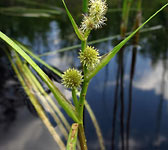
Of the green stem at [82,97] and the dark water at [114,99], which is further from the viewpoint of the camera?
the dark water at [114,99]

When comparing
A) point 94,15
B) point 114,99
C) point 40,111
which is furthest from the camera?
point 114,99

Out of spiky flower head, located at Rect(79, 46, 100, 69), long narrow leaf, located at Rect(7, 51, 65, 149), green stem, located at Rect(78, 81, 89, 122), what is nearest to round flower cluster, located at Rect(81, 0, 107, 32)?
spiky flower head, located at Rect(79, 46, 100, 69)

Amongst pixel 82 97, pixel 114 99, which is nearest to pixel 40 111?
pixel 114 99

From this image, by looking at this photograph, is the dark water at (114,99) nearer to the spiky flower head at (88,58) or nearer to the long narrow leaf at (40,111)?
the long narrow leaf at (40,111)

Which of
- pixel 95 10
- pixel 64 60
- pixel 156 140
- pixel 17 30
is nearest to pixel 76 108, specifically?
pixel 95 10

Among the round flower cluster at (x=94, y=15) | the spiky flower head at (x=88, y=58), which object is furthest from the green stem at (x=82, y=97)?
the round flower cluster at (x=94, y=15)

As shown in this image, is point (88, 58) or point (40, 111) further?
point (40, 111)

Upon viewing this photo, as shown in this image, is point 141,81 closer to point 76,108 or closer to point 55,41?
point 76,108

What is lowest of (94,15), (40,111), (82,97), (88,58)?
(40,111)

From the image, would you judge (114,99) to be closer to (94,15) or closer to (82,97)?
(82,97)
